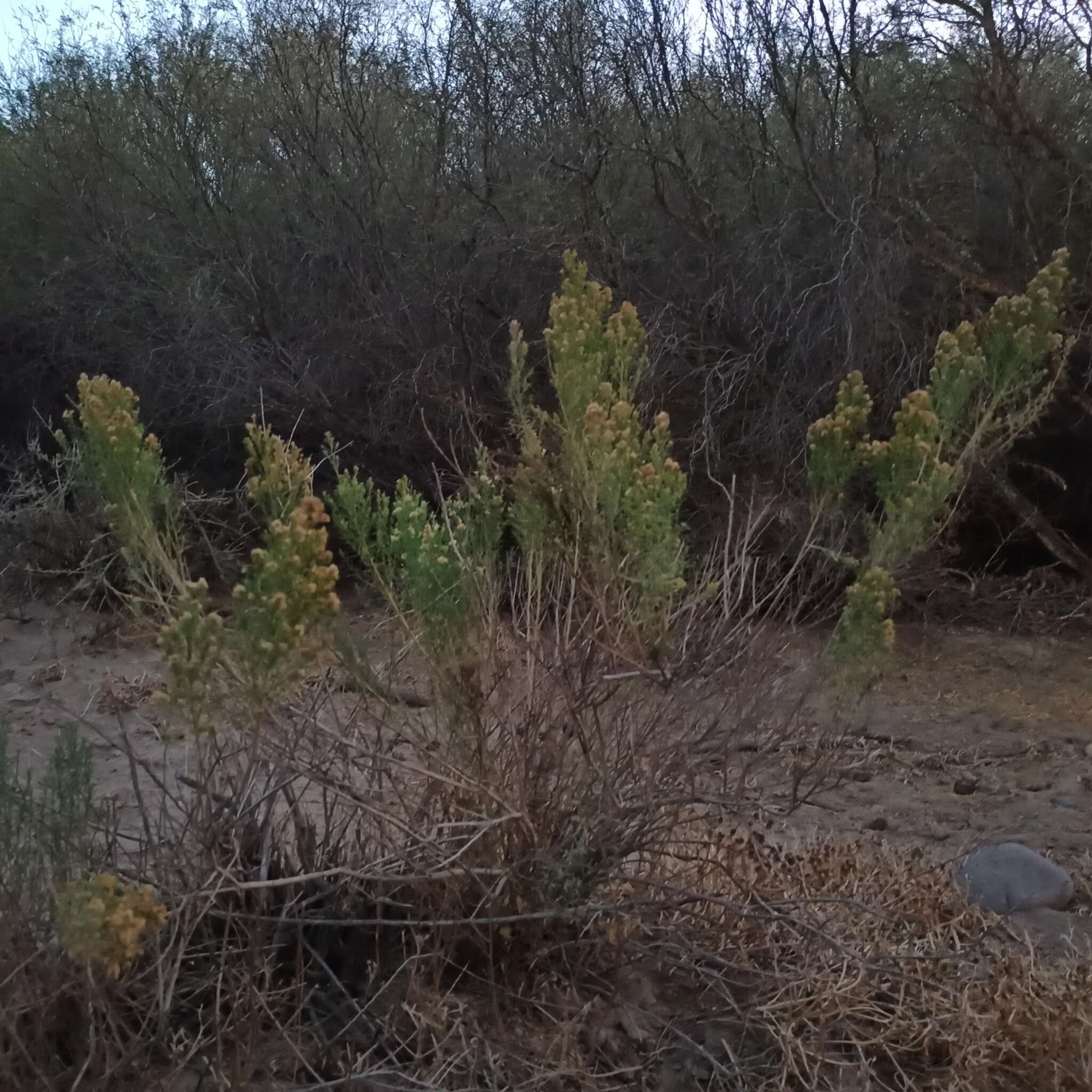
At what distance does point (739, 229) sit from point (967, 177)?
127 cm

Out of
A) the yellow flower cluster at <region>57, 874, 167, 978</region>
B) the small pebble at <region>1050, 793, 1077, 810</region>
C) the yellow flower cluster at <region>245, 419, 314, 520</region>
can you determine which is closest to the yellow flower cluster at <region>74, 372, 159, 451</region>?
the yellow flower cluster at <region>245, 419, 314, 520</region>

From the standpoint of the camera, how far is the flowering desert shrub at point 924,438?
2701mm

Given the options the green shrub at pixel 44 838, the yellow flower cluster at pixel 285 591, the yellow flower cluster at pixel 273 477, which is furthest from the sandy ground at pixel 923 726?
the yellow flower cluster at pixel 285 591

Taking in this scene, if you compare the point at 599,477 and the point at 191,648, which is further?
the point at 599,477

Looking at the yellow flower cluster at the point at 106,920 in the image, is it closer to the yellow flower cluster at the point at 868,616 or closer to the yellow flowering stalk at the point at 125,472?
the yellow flowering stalk at the point at 125,472

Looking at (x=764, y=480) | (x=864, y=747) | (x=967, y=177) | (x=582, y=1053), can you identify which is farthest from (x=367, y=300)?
(x=582, y=1053)

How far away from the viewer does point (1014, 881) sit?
362 cm

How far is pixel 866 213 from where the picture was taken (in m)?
6.34

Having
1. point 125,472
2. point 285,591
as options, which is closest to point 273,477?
point 125,472

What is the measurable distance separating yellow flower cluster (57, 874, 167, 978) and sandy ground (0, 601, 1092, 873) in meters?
0.64

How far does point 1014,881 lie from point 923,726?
2.01 metres

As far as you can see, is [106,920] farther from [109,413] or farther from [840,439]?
[840,439]

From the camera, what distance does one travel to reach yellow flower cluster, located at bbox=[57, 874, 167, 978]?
198 cm

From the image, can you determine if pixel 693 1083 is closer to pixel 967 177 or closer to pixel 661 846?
pixel 661 846
